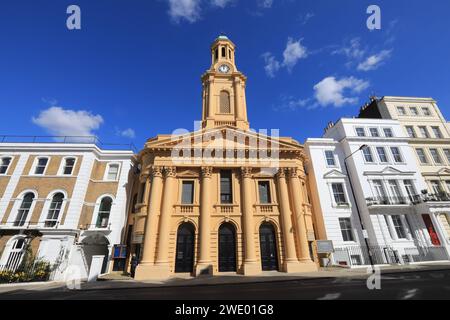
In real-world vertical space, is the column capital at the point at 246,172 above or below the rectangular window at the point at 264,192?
above

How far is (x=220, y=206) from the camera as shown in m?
20.3

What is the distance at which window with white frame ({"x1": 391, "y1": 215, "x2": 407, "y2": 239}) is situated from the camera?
21547mm

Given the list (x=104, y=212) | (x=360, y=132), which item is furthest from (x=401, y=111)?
(x=104, y=212)

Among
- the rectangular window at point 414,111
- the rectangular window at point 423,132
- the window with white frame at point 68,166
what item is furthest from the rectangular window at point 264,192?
the rectangular window at point 414,111

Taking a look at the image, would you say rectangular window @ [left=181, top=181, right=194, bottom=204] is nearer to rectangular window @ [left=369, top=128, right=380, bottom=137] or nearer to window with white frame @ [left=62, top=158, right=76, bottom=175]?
window with white frame @ [left=62, top=158, right=76, bottom=175]

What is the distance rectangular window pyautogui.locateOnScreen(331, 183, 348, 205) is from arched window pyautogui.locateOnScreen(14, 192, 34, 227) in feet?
98.5

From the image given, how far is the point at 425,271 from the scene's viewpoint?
15.9 meters

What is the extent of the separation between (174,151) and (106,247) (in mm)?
11532

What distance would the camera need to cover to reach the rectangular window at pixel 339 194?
75.6 ft

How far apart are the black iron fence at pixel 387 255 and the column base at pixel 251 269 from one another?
26.0 ft

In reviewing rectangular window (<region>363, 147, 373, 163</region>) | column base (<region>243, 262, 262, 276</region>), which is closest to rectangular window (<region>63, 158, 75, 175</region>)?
column base (<region>243, 262, 262, 276</region>)

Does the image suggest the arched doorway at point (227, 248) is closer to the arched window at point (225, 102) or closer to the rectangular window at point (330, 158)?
the rectangular window at point (330, 158)

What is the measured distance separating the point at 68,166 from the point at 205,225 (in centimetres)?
1564
